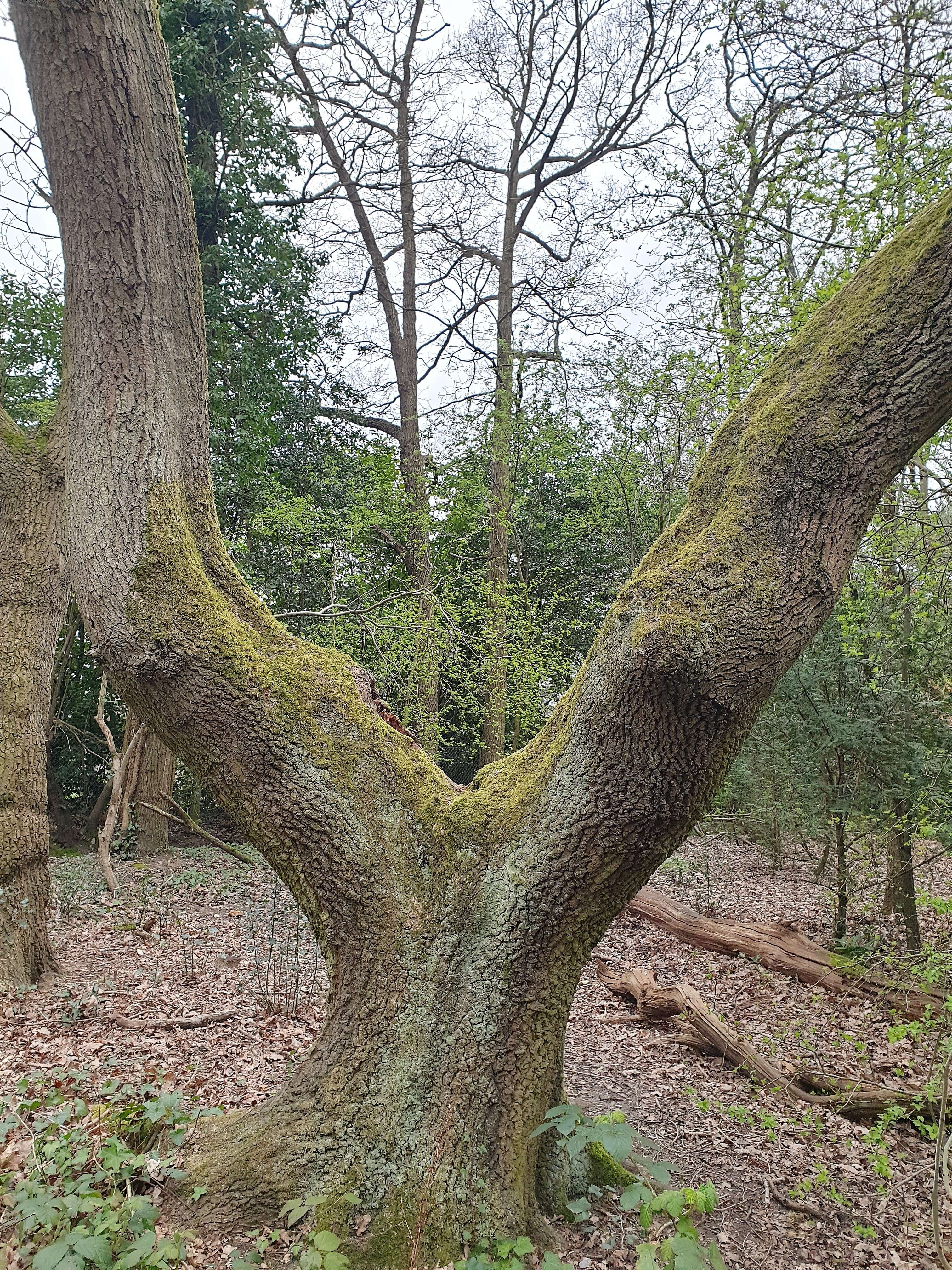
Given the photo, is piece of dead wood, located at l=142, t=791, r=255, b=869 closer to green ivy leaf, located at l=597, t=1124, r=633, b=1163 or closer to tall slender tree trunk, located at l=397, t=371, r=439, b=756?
tall slender tree trunk, located at l=397, t=371, r=439, b=756

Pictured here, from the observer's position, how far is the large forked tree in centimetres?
210

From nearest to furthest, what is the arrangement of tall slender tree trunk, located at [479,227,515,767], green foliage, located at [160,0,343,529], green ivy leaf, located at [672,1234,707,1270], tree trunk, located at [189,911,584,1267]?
1. green ivy leaf, located at [672,1234,707,1270]
2. tree trunk, located at [189,911,584,1267]
3. tall slender tree trunk, located at [479,227,515,767]
4. green foliage, located at [160,0,343,529]

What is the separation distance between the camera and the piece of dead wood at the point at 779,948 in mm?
4410

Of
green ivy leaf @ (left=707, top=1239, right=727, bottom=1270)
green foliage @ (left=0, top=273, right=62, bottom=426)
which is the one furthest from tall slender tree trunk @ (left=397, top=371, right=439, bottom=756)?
green ivy leaf @ (left=707, top=1239, right=727, bottom=1270)

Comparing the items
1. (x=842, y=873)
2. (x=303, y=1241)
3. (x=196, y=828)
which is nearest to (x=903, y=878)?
(x=842, y=873)

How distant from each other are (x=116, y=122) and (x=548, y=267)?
1135 centimetres

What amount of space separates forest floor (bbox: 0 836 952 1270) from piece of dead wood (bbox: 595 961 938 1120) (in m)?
0.07

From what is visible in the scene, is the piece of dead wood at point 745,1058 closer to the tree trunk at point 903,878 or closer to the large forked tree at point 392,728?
the tree trunk at point 903,878

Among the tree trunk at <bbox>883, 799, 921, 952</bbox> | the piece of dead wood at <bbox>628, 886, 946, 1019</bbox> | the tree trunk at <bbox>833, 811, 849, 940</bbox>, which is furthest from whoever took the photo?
the tree trunk at <bbox>833, 811, 849, 940</bbox>

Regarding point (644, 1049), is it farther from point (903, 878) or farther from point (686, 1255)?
point (686, 1255)

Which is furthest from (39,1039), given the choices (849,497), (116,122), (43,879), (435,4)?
(435,4)

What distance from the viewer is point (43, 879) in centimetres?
468

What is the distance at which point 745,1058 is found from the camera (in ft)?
13.0

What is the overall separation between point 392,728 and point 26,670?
125 inches
